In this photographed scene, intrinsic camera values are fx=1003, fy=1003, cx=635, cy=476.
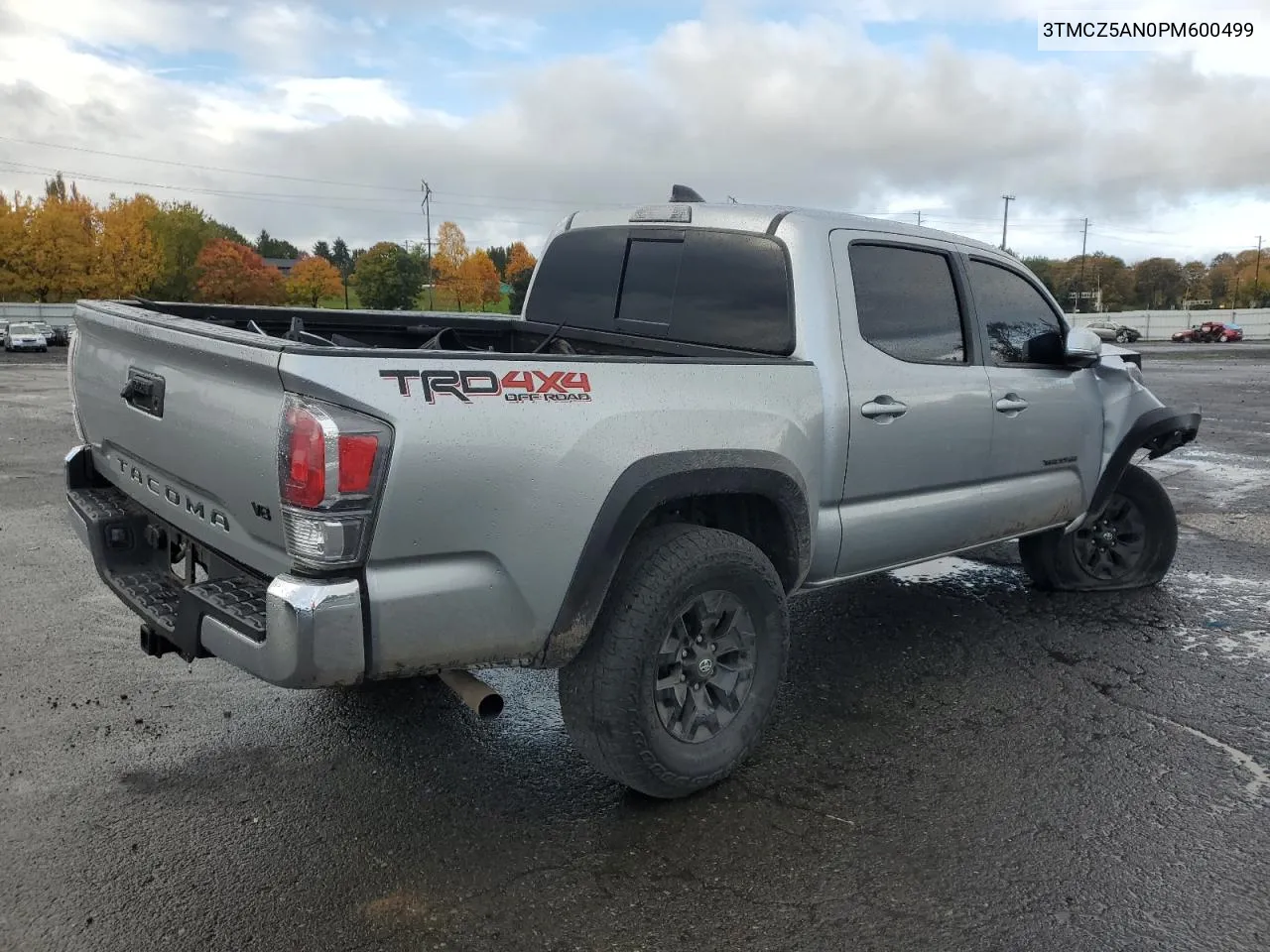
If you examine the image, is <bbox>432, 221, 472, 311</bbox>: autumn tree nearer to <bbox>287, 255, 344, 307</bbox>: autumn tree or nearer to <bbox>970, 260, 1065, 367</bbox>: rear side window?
<bbox>287, 255, 344, 307</bbox>: autumn tree

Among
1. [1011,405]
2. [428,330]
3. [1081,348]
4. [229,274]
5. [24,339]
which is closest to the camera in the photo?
[1011,405]

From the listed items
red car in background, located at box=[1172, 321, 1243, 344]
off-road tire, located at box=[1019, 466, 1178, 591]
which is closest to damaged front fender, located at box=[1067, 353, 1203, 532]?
off-road tire, located at box=[1019, 466, 1178, 591]

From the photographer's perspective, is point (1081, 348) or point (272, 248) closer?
point (1081, 348)

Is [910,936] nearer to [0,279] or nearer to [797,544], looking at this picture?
[797,544]

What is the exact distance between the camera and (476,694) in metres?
2.99

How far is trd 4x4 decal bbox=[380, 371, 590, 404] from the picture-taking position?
263 cm

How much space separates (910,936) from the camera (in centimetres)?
269

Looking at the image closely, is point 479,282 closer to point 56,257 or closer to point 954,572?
point 56,257

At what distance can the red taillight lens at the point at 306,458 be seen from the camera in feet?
8.25

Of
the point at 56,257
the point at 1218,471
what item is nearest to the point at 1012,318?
the point at 1218,471

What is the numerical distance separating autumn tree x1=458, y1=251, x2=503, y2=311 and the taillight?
3929 inches

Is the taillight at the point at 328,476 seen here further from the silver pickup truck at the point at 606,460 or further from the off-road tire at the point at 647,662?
the off-road tire at the point at 647,662

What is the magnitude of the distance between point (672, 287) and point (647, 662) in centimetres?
187

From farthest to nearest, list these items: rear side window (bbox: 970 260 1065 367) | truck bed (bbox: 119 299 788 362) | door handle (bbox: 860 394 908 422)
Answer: rear side window (bbox: 970 260 1065 367), truck bed (bbox: 119 299 788 362), door handle (bbox: 860 394 908 422)
